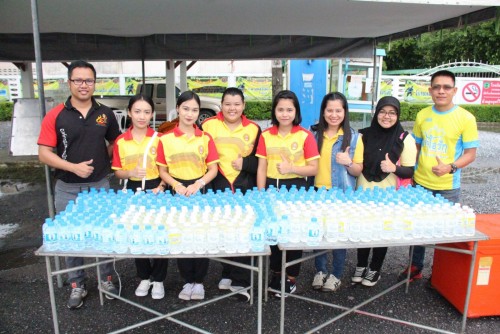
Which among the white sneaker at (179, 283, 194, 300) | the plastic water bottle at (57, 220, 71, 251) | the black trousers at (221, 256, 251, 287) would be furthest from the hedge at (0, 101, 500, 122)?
the plastic water bottle at (57, 220, 71, 251)

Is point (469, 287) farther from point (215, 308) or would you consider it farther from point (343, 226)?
point (215, 308)

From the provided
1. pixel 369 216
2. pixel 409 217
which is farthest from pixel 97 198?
pixel 409 217

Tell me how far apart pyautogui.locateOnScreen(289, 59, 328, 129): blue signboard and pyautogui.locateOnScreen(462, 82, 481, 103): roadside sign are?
38.3 feet

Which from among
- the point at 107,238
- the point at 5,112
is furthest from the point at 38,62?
the point at 5,112

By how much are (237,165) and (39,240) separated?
2.91 meters

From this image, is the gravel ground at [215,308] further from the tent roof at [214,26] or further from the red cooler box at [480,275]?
the tent roof at [214,26]

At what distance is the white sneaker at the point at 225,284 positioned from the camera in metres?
3.27

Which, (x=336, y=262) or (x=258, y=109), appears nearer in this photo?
(x=336, y=262)

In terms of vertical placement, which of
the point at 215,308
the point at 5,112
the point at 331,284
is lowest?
the point at 215,308

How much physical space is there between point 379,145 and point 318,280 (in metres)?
1.29

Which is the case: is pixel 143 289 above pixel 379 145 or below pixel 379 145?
below

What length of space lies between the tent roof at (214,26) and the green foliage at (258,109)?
10.6 meters

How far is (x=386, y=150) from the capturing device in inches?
117

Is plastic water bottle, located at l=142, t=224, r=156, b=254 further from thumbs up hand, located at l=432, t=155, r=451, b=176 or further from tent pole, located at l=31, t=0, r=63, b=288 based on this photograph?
thumbs up hand, located at l=432, t=155, r=451, b=176
